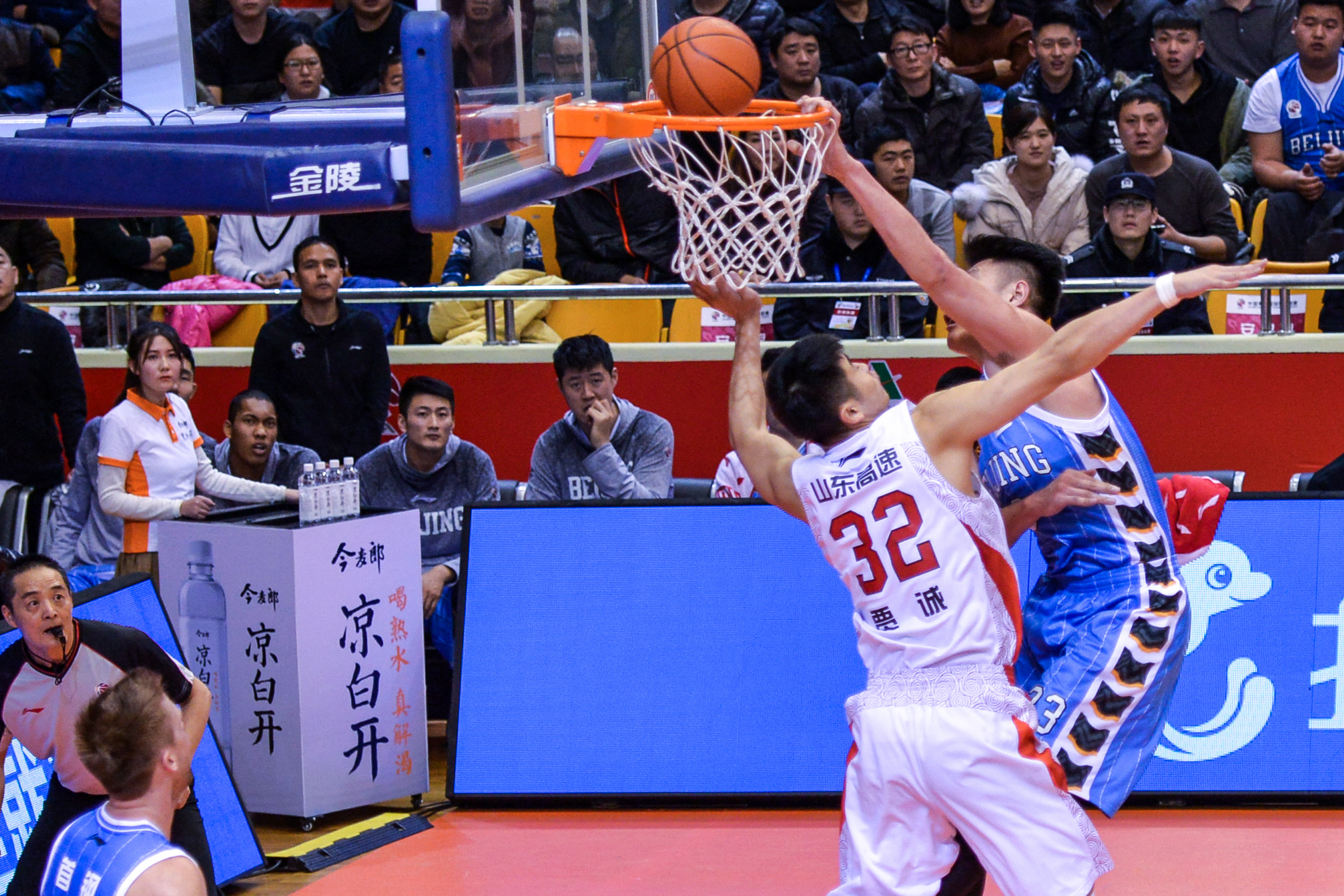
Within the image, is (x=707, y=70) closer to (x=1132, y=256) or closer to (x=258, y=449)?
(x=258, y=449)

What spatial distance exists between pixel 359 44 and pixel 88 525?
456 centimetres

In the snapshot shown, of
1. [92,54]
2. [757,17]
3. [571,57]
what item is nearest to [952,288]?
[571,57]

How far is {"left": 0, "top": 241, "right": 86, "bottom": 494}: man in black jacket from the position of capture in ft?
27.0

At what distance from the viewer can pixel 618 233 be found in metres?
9.41

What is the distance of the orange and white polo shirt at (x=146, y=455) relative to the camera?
299 inches

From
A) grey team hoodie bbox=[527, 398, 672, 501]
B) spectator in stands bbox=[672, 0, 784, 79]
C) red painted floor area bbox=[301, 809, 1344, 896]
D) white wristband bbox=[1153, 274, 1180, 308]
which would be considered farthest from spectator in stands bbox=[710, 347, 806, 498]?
spectator in stands bbox=[672, 0, 784, 79]

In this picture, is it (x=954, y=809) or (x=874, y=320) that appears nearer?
(x=954, y=809)

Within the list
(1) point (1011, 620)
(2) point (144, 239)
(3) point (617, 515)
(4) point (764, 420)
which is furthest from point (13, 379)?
(1) point (1011, 620)

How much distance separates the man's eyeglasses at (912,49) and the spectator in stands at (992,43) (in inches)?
53.0

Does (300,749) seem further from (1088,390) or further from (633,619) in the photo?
(1088,390)

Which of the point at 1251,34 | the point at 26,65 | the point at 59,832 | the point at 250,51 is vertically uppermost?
the point at 26,65

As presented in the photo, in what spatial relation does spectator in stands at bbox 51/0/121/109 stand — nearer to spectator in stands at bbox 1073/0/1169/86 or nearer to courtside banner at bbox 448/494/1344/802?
courtside banner at bbox 448/494/1344/802

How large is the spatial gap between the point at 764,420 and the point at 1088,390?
0.90m

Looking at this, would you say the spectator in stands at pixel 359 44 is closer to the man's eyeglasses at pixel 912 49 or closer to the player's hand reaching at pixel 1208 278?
the man's eyeglasses at pixel 912 49
